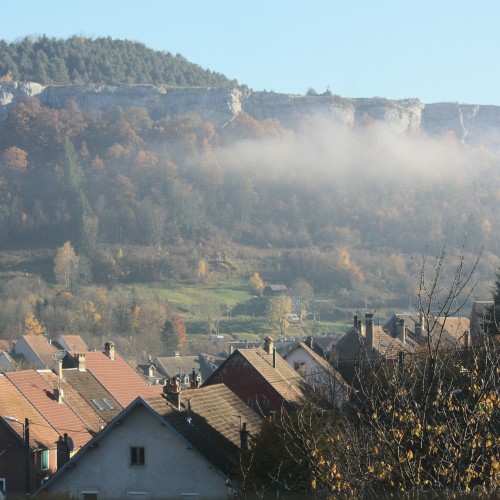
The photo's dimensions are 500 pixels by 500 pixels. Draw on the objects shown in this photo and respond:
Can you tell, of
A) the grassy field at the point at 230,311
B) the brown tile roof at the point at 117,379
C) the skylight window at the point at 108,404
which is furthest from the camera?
the grassy field at the point at 230,311

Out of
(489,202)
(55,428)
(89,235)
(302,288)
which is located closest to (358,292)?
(302,288)

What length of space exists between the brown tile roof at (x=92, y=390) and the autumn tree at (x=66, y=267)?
102075 millimetres

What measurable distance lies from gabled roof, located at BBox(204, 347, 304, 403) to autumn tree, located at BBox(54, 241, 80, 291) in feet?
332

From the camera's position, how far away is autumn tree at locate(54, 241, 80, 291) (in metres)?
140

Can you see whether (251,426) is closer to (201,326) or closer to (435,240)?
(201,326)

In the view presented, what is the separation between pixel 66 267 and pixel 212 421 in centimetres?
12380

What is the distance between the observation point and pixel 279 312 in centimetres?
12244

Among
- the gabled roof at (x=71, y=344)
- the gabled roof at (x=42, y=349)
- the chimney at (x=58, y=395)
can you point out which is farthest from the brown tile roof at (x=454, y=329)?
the gabled roof at (x=71, y=344)

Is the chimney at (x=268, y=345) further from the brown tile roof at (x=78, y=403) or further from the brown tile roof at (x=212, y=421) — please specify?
the brown tile roof at (x=212, y=421)

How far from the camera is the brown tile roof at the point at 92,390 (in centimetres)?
3150

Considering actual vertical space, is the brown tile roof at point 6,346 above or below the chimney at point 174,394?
below

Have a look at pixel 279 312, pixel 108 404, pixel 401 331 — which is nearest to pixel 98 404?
pixel 108 404

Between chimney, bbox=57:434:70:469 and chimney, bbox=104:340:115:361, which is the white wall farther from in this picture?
chimney, bbox=104:340:115:361

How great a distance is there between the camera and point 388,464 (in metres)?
12.2
